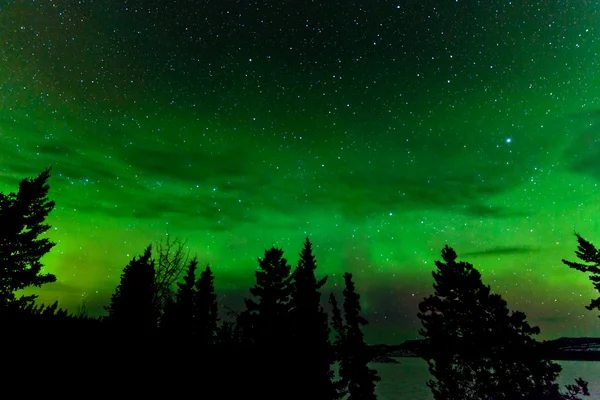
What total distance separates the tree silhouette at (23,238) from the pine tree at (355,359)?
95.2 ft

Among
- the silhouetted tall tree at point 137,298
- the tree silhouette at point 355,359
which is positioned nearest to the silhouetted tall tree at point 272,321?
the silhouetted tall tree at point 137,298

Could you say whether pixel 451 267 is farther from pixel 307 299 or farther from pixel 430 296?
pixel 307 299

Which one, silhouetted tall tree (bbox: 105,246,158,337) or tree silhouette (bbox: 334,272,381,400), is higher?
silhouetted tall tree (bbox: 105,246,158,337)

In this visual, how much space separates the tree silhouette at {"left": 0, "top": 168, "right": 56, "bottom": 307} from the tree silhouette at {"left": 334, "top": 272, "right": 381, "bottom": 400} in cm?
2903

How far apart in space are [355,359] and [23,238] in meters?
32.2

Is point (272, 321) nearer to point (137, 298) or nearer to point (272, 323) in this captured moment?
point (272, 323)

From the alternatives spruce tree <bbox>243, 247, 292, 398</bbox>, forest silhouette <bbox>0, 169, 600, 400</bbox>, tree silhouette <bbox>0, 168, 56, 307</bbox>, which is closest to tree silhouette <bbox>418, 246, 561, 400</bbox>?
forest silhouette <bbox>0, 169, 600, 400</bbox>

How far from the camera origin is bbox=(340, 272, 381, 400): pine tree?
101 feet

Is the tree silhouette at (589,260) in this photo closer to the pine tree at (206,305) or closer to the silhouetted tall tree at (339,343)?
the silhouetted tall tree at (339,343)

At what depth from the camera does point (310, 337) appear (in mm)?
24891

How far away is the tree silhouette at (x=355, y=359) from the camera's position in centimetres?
3090

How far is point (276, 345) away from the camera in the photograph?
74.3 ft

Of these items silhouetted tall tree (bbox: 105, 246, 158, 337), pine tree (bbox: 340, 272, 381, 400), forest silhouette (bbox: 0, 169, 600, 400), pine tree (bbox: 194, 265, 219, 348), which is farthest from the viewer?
pine tree (bbox: 194, 265, 219, 348)

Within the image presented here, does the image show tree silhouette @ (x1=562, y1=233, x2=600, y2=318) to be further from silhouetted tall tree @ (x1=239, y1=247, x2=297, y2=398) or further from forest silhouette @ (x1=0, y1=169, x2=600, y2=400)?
silhouetted tall tree @ (x1=239, y1=247, x2=297, y2=398)
